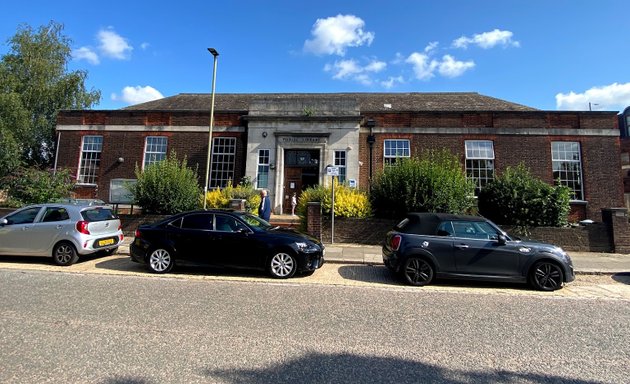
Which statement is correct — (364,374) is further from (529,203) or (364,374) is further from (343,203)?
(529,203)

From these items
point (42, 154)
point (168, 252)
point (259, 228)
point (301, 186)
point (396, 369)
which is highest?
point (42, 154)

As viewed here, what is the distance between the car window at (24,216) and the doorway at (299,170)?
1074cm

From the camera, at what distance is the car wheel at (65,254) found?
338 inches

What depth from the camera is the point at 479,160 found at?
717 inches

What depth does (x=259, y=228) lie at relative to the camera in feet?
26.2

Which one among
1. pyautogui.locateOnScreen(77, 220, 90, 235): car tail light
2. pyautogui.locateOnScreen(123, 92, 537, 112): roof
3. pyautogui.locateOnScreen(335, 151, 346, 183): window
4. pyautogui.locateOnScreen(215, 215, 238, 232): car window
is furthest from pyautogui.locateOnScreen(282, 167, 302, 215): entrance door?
pyautogui.locateOnScreen(77, 220, 90, 235): car tail light

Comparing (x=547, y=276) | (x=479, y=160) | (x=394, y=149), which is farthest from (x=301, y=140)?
(x=547, y=276)

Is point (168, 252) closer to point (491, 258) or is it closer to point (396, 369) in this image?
point (396, 369)

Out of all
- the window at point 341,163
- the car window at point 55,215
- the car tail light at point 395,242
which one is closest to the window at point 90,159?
the car window at point 55,215

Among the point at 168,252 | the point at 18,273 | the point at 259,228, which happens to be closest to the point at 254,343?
the point at 259,228

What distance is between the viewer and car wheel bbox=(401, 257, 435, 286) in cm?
714

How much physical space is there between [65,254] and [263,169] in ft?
35.3

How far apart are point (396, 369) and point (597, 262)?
9551 millimetres

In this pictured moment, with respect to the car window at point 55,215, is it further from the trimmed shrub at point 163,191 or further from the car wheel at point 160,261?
the trimmed shrub at point 163,191
